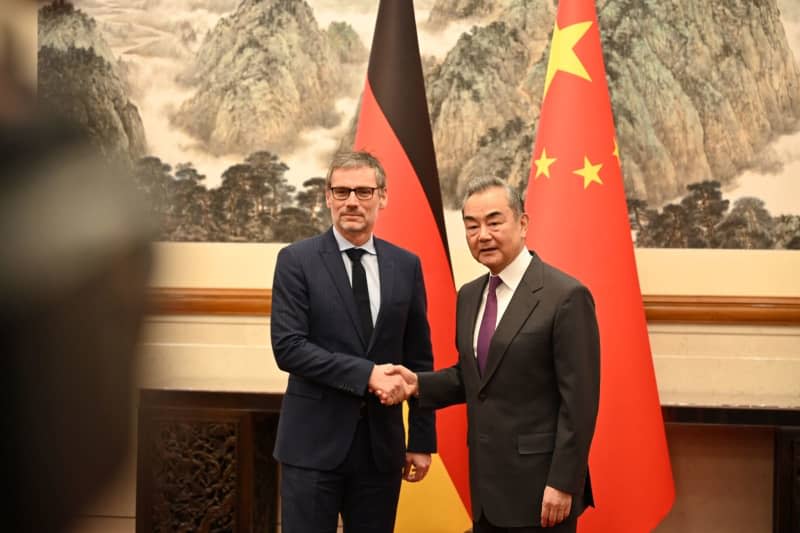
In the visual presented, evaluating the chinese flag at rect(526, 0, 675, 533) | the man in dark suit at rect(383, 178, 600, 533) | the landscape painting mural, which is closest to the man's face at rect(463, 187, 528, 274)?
the man in dark suit at rect(383, 178, 600, 533)

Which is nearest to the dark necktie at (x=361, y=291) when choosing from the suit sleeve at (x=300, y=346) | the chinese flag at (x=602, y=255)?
the suit sleeve at (x=300, y=346)

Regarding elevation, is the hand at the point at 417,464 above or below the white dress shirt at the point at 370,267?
below

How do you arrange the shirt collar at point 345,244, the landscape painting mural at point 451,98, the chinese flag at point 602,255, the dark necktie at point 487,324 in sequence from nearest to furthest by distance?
the dark necktie at point 487,324 < the shirt collar at point 345,244 < the chinese flag at point 602,255 < the landscape painting mural at point 451,98

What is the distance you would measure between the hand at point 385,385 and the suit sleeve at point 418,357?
19 cm

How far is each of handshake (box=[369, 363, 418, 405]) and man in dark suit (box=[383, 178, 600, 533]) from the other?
199 mm

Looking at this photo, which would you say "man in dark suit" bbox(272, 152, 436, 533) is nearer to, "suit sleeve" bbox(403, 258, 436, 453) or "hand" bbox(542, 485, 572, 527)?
"suit sleeve" bbox(403, 258, 436, 453)

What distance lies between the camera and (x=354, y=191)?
2.72m

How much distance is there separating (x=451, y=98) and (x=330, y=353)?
A: 7.14ft

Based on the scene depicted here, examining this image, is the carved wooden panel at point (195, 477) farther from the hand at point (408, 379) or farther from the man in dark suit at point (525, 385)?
the man in dark suit at point (525, 385)

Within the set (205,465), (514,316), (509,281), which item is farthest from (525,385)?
(205,465)

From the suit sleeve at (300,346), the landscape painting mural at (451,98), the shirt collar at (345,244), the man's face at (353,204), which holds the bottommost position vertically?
the suit sleeve at (300,346)

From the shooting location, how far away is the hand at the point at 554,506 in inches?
93.5

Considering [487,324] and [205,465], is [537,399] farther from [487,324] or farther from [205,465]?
[205,465]

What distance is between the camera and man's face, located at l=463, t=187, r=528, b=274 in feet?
8.33
